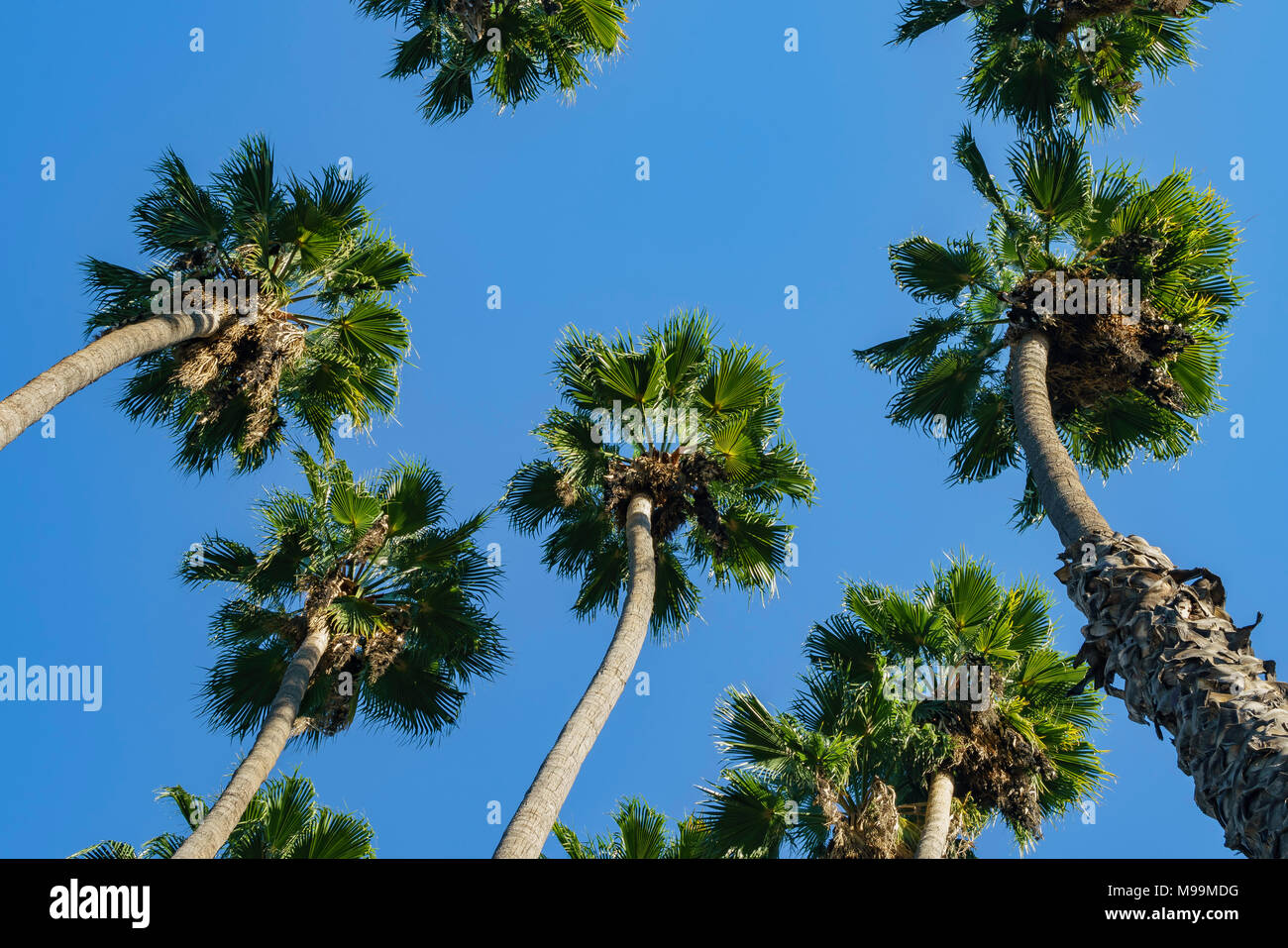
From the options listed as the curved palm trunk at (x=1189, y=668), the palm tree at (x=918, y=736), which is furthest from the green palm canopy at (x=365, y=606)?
the curved palm trunk at (x=1189, y=668)

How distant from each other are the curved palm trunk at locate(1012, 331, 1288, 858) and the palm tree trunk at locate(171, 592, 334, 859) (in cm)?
786

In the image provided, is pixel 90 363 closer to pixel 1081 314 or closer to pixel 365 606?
pixel 365 606

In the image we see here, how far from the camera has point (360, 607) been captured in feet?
43.5

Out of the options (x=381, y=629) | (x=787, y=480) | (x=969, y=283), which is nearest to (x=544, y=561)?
(x=381, y=629)

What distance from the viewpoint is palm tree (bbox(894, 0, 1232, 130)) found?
13250mm

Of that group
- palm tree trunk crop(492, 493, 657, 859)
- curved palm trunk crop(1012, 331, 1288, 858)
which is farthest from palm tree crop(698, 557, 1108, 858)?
curved palm trunk crop(1012, 331, 1288, 858)

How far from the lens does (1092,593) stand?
739 cm

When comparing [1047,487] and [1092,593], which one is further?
[1047,487]

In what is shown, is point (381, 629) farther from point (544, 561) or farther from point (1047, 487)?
point (1047, 487)

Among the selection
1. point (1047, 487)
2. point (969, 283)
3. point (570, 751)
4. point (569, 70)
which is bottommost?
point (570, 751)

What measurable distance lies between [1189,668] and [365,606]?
32.7 ft

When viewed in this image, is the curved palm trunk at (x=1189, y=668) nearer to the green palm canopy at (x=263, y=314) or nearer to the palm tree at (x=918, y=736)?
the palm tree at (x=918, y=736)
